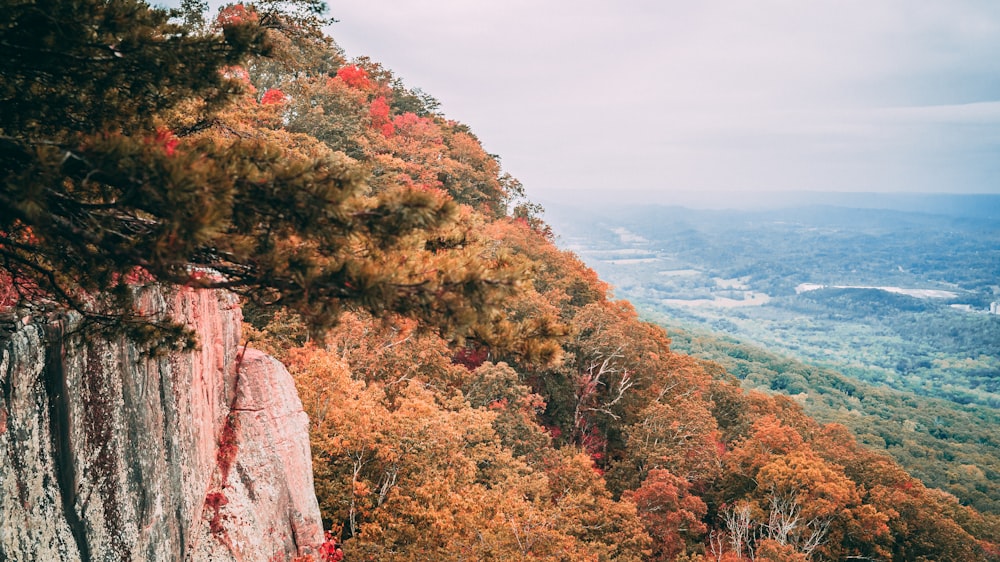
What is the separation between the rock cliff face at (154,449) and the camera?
575 centimetres

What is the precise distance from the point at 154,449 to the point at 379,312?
186 inches

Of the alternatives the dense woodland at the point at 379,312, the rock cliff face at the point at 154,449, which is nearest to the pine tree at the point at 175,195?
the dense woodland at the point at 379,312

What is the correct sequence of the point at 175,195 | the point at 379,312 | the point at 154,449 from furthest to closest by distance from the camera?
the point at 154,449, the point at 379,312, the point at 175,195

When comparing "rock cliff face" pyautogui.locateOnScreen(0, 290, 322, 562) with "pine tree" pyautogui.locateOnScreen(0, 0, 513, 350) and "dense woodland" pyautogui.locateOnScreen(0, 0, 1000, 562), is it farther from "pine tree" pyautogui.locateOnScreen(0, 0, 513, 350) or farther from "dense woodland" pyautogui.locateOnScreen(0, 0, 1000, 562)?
"pine tree" pyautogui.locateOnScreen(0, 0, 513, 350)

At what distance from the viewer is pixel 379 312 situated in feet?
14.9

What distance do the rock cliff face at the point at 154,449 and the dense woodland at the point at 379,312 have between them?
0.72 m

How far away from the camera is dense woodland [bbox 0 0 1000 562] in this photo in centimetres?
435

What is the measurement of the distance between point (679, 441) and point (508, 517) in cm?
1348

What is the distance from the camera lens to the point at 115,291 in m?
5.40

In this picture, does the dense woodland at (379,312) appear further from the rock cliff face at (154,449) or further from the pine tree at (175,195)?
the rock cliff face at (154,449)

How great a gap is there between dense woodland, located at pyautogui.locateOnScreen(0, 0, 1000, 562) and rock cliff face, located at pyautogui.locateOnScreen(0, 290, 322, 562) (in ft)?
2.38

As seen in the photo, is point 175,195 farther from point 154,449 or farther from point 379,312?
point 154,449

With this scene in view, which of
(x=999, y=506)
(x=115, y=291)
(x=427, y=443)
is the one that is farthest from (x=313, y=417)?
(x=999, y=506)

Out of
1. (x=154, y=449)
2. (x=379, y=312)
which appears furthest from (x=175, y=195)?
(x=154, y=449)
